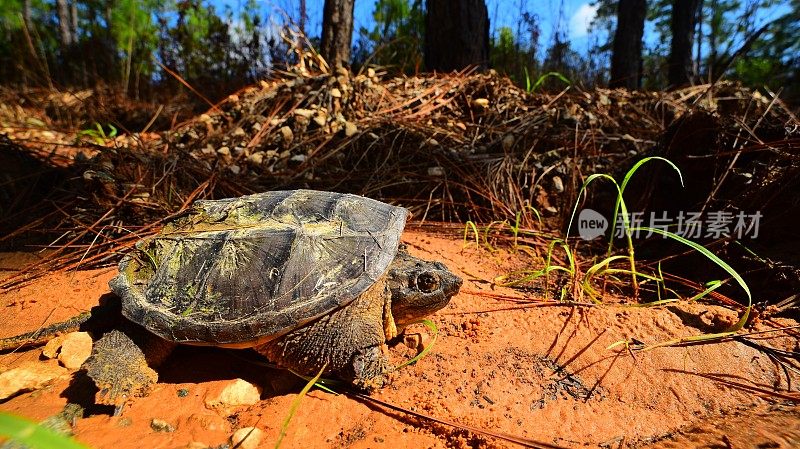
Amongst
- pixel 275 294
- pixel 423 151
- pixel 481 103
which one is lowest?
pixel 275 294

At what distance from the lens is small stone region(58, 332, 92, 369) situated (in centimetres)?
165

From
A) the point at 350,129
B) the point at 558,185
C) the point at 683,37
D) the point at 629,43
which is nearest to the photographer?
the point at 558,185

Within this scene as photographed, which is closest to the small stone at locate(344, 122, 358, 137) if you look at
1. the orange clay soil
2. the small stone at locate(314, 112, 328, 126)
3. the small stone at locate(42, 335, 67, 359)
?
the small stone at locate(314, 112, 328, 126)

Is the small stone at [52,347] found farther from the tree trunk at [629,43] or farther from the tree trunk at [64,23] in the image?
the tree trunk at [64,23]

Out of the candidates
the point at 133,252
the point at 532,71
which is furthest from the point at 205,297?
the point at 532,71

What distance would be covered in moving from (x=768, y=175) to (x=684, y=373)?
5.70 feet

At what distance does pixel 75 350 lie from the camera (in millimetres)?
1688

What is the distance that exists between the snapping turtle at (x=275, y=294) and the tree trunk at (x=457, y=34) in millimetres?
4316

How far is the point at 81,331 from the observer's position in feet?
5.95

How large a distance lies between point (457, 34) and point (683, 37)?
4683 millimetres

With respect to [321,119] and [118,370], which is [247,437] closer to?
[118,370]

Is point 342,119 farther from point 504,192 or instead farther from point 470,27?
point 470,27

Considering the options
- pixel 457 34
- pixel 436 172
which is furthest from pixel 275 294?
pixel 457 34

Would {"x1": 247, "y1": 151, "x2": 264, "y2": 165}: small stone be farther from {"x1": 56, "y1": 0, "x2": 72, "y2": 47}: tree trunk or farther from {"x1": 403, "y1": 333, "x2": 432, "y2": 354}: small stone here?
{"x1": 56, "y1": 0, "x2": 72, "y2": 47}: tree trunk
